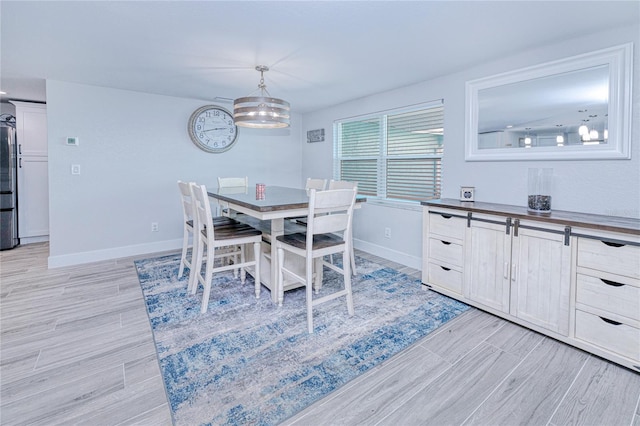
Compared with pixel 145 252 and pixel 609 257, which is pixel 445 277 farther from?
pixel 145 252

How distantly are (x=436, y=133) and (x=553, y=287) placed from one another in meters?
1.92

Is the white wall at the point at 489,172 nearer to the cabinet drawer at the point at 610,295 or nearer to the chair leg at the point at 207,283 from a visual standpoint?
the cabinet drawer at the point at 610,295

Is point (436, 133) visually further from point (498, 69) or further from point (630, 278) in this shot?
point (630, 278)

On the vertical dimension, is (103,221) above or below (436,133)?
below

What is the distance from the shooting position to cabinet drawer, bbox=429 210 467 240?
2.64 meters

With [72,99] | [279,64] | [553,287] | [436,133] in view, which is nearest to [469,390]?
[553,287]

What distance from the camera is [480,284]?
8.28ft

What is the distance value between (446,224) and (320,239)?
109 cm

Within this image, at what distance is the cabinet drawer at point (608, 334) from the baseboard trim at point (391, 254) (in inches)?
66.1

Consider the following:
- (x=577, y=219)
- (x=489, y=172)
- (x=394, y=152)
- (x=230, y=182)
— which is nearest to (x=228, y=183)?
(x=230, y=182)

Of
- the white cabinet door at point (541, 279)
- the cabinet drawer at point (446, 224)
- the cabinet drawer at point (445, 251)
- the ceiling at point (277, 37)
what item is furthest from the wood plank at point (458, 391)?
the ceiling at point (277, 37)

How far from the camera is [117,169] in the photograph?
4.00 meters

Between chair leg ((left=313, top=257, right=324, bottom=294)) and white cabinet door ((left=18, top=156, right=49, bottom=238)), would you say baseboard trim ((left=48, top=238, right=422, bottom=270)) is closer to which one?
chair leg ((left=313, top=257, right=324, bottom=294))

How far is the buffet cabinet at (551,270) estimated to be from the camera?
1813mm
